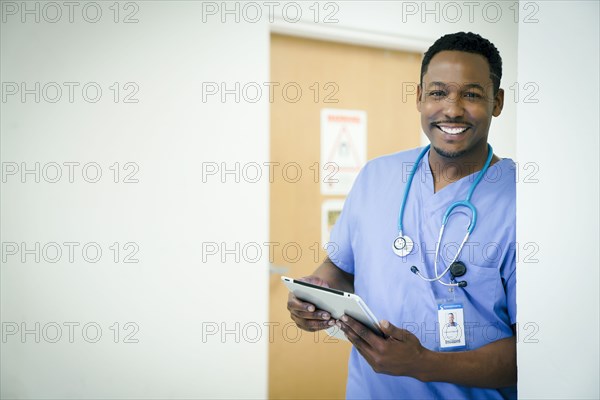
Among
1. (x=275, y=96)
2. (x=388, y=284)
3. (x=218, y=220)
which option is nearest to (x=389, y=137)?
(x=275, y=96)

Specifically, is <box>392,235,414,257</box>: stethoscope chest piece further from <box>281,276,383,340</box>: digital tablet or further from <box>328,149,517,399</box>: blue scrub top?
<box>281,276,383,340</box>: digital tablet

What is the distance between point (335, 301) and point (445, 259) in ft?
0.69

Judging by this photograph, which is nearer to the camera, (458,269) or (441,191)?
(458,269)

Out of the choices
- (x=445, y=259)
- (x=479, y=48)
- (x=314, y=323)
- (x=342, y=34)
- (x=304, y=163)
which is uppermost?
(x=342, y=34)

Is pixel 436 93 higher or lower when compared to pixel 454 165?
higher

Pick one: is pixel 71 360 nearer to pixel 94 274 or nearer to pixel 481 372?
pixel 94 274

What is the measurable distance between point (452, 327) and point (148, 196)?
2.26 ft

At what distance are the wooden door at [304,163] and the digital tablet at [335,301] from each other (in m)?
0.62

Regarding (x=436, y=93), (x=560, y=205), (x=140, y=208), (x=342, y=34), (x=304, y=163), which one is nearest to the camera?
(x=560, y=205)

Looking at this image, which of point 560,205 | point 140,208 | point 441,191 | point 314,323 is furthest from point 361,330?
point 140,208

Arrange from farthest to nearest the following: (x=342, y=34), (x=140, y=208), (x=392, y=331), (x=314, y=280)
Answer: (x=342, y=34) → (x=140, y=208) → (x=314, y=280) → (x=392, y=331)

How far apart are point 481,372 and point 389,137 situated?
96cm

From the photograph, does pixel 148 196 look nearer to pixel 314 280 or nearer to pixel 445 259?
pixel 314 280

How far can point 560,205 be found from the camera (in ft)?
1.05
